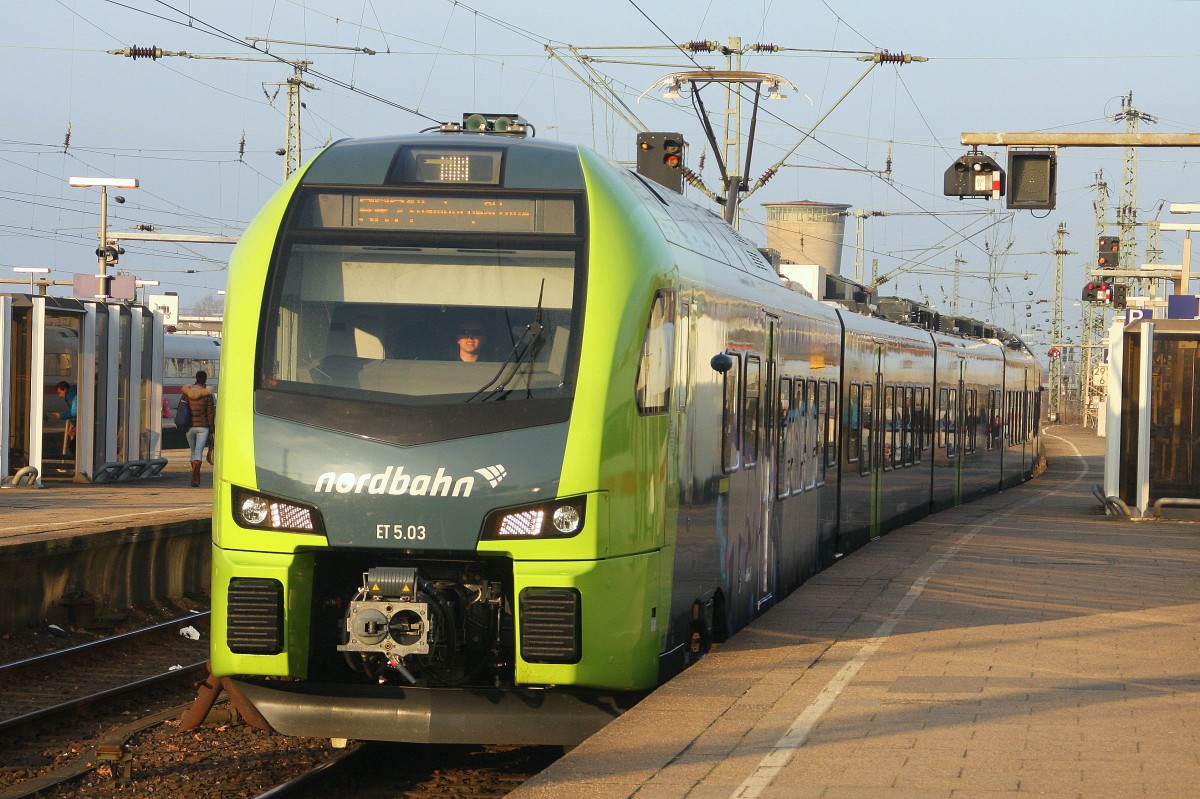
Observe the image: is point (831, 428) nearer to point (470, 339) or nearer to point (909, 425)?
point (909, 425)

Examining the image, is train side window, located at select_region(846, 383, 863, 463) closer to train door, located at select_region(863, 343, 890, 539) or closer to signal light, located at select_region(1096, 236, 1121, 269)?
train door, located at select_region(863, 343, 890, 539)

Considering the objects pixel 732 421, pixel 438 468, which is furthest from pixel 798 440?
pixel 438 468

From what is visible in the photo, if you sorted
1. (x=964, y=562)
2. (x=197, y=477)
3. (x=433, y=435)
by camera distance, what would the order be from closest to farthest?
(x=433, y=435) < (x=964, y=562) < (x=197, y=477)

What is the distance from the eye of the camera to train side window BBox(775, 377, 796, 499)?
13133 millimetres

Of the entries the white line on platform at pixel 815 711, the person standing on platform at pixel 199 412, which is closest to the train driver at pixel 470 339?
the white line on platform at pixel 815 711

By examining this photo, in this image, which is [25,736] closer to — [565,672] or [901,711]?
[565,672]

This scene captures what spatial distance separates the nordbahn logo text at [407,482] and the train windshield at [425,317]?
0.31 meters

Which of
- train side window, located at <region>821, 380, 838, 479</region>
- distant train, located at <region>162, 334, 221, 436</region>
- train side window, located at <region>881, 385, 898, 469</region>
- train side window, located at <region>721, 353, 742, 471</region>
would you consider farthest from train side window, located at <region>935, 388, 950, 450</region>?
distant train, located at <region>162, 334, 221, 436</region>

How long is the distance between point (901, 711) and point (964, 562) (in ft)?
27.2

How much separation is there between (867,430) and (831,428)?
2.86 metres

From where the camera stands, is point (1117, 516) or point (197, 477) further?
point (197, 477)

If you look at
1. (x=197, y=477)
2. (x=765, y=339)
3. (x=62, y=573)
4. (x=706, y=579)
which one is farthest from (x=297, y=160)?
(x=706, y=579)

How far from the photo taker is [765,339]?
12.4 metres

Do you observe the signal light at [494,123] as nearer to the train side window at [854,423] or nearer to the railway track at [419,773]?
the railway track at [419,773]
